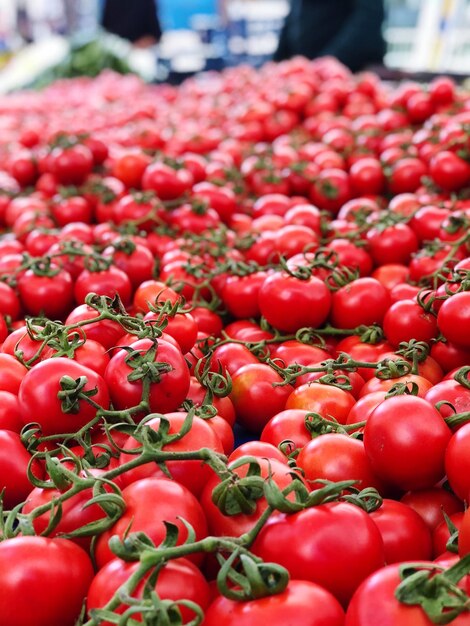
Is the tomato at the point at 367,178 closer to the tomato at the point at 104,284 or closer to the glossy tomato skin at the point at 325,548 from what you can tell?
the tomato at the point at 104,284

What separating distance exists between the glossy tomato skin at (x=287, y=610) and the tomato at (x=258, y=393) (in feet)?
2.59

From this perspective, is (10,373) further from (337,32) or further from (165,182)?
(337,32)

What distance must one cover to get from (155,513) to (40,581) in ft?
0.62

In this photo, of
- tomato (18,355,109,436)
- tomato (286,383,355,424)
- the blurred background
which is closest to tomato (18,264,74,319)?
tomato (18,355,109,436)

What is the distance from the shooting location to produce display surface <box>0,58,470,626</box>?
3.16 ft

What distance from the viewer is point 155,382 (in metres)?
1.35

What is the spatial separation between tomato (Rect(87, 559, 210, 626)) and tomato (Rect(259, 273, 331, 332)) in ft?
3.37

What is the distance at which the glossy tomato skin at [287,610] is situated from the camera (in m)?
0.87

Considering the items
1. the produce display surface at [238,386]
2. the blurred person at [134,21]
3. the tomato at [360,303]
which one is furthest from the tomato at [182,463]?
the blurred person at [134,21]

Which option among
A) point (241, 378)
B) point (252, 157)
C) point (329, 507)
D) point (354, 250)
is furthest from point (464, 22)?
point (329, 507)

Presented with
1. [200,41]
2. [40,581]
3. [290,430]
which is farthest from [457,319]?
[200,41]

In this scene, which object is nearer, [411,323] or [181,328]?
[181,328]

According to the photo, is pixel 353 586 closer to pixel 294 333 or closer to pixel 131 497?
pixel 131 497

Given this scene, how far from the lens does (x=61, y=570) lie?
1.01m
